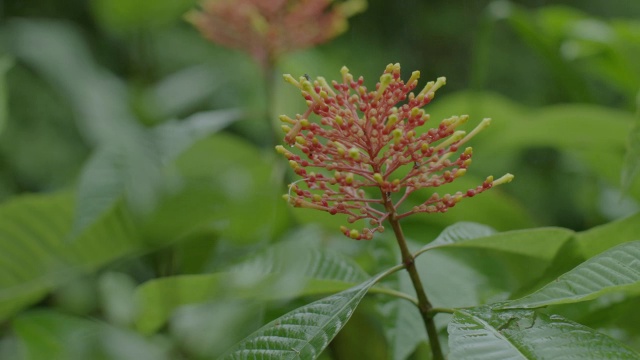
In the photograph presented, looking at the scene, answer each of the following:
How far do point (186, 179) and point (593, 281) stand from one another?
0.85 metres

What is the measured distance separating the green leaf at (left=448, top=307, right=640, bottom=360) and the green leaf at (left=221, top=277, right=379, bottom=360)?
3.4 inches

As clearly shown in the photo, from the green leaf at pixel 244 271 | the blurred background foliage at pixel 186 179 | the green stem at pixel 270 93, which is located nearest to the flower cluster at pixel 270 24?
the green stem at pixel 270 93

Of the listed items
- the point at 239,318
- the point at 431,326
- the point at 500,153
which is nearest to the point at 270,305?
the point at 431,326

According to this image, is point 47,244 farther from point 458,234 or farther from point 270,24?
point 458,234

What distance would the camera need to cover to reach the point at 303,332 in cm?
62

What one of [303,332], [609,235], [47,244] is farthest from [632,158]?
[47,244]

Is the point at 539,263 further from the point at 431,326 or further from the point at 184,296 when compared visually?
the point at 184,296

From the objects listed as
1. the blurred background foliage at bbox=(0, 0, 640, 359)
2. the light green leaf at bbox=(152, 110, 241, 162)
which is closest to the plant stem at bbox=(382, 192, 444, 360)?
the blurred background foliage at bbox=(0, 0, 640, 359)

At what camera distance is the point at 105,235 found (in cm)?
105

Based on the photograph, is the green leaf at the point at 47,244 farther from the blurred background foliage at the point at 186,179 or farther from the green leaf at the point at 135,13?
the green leaf at the point at 135,13

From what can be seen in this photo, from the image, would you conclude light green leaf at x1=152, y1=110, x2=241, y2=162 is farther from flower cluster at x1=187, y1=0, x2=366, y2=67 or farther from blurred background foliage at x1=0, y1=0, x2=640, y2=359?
flower cluster at x1=187, y1=0, x2=366, y2=67

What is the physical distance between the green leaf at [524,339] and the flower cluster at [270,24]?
0.70 m

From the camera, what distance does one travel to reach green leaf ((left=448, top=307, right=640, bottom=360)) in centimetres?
53

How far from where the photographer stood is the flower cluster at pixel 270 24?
3.94 feet
